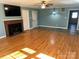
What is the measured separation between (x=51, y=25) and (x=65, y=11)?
2001 mm

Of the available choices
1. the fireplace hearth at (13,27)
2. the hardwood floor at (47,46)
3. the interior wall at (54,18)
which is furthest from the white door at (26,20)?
the hardwood floor at (47,46)

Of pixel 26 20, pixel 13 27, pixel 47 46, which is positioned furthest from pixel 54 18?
pixel 47 46

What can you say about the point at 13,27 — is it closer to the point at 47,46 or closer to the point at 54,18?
the point at 47,46

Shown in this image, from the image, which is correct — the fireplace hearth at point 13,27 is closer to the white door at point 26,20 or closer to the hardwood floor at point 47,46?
the white door at point 26,20

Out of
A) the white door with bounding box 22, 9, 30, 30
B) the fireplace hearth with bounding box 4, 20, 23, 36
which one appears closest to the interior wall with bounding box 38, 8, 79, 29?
the white door with bounding box 22, 9, 30, 30

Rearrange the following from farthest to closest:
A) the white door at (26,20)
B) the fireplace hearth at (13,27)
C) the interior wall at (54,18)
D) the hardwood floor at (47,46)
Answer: the interior wall at (54,18), the white door at (26,20), the fireplace hearth at (13,27), the hardwood floor at (47,46)

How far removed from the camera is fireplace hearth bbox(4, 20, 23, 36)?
192 inches

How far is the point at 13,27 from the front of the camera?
5367 mm

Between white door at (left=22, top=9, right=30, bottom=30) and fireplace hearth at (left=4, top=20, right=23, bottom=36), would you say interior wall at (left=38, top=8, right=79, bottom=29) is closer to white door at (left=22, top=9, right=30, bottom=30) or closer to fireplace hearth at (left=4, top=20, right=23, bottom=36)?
white door at (left=22, top=9, right=30, bottom=30)

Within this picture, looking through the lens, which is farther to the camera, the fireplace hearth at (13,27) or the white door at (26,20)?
the white door at (26,20)

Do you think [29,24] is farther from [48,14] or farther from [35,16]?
[48,14]

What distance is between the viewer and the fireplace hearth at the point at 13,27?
487 centimetres

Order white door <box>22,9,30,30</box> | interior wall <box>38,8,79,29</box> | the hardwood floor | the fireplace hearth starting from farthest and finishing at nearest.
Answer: interior wall <box>38,8,79,29</box>
white door <box>22,9,30,30</box>
the fireplace hearth
the hardwood floor

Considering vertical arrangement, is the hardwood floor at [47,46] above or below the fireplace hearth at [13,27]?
below
